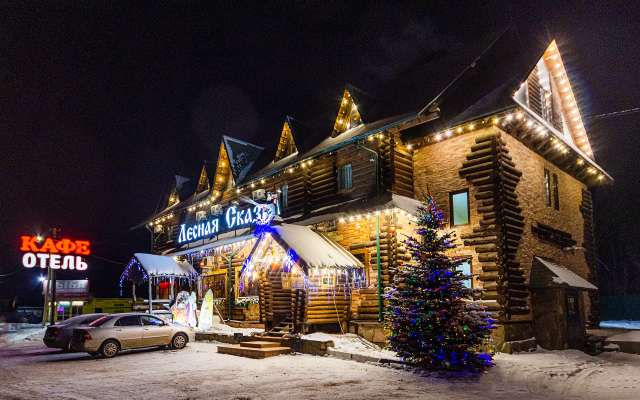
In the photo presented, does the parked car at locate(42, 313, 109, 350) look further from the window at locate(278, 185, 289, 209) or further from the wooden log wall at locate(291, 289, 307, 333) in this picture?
the window at locate(278, 185, 289, 209)

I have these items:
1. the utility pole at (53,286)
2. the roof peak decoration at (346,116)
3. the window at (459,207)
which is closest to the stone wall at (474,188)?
the window at (459,207)

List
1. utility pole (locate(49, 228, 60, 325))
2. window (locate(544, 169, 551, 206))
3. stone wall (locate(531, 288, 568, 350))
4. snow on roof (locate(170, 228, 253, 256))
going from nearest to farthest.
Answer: stone wall (locate(531, 288, 568, 350))
window (locate(544, 169, 551, 206))
snow on roof (locate(170, 228, 253, 256))
utility pole (locate(49, 228, 60, 325))

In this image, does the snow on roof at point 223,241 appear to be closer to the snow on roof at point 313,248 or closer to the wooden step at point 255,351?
the snow on roof at point 313,248

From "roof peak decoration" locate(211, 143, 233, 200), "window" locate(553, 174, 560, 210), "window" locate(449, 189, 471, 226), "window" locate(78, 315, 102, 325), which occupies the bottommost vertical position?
"window" locate(78, 315, 102, 325)

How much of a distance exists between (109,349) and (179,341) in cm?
240

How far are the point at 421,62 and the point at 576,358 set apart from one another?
575 inches

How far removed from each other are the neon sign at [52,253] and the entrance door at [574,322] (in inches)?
1170

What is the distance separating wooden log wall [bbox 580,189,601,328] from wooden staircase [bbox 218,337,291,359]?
14.3 meters

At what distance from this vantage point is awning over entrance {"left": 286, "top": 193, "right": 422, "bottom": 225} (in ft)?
51.7

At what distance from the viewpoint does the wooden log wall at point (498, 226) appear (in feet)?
48.5

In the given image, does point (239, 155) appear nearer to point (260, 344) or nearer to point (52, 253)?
point (260, 344)

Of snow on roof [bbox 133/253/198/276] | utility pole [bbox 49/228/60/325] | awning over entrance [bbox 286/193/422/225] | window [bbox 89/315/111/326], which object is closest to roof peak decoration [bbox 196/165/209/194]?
snow on roof [bbox 133/253/198/276]

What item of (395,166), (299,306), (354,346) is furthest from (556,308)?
(299,306)

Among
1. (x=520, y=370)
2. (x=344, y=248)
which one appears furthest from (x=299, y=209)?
(x=520, y=370)
